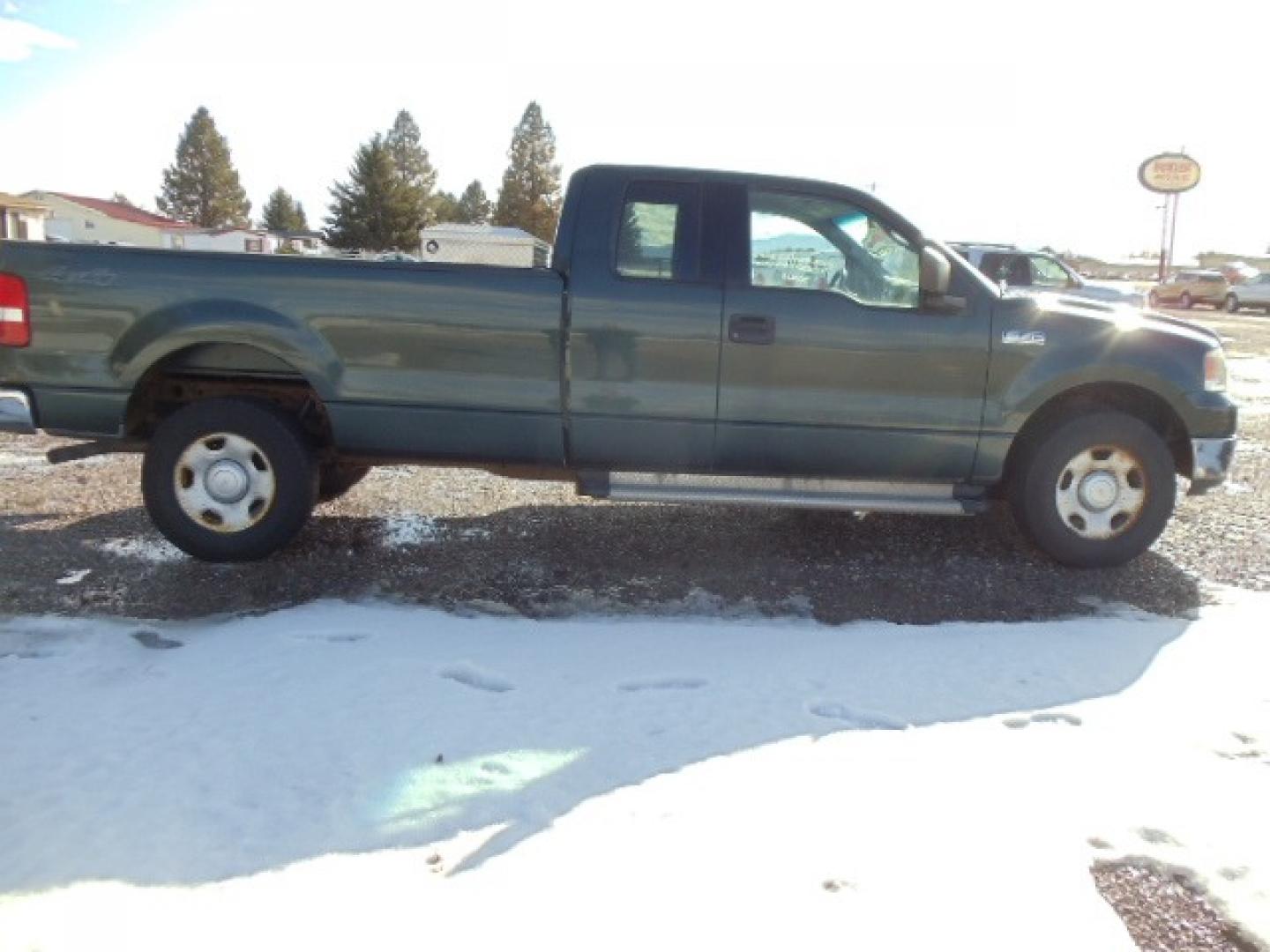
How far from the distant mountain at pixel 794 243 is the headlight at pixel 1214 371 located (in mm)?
2006

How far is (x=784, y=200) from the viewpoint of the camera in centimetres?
490

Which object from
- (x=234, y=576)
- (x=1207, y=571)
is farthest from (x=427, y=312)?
(x=1207, y=571)

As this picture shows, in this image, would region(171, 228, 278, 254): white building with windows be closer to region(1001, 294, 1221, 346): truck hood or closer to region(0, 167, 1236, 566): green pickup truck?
region(0, 167, 1236, 566): green pickup truck

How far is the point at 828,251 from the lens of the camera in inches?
191

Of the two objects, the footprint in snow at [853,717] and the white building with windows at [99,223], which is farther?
the white building with windows at [99,223]

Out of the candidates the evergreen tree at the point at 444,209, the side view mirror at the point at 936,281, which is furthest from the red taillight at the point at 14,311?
the evergreen tree at the point at 444,209

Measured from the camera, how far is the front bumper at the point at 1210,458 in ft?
16.4

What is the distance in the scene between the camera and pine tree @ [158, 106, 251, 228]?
2749 inches

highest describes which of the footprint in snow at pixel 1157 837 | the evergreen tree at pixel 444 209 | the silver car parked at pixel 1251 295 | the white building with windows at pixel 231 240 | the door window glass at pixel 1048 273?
the evergreen tree at pixel 444 209

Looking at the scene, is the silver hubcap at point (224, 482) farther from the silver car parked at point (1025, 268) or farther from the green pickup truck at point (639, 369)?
the silver car parked at point (1025, 268)

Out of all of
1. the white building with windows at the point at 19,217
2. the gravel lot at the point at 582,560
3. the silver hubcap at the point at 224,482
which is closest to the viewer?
the gravel lot at the point at 582,560

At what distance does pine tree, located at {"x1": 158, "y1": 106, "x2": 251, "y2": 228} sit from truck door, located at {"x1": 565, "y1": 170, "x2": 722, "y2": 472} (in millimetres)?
72985

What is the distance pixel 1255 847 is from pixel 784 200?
11.2 ft

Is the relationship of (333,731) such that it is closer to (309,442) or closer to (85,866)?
(85,866)
